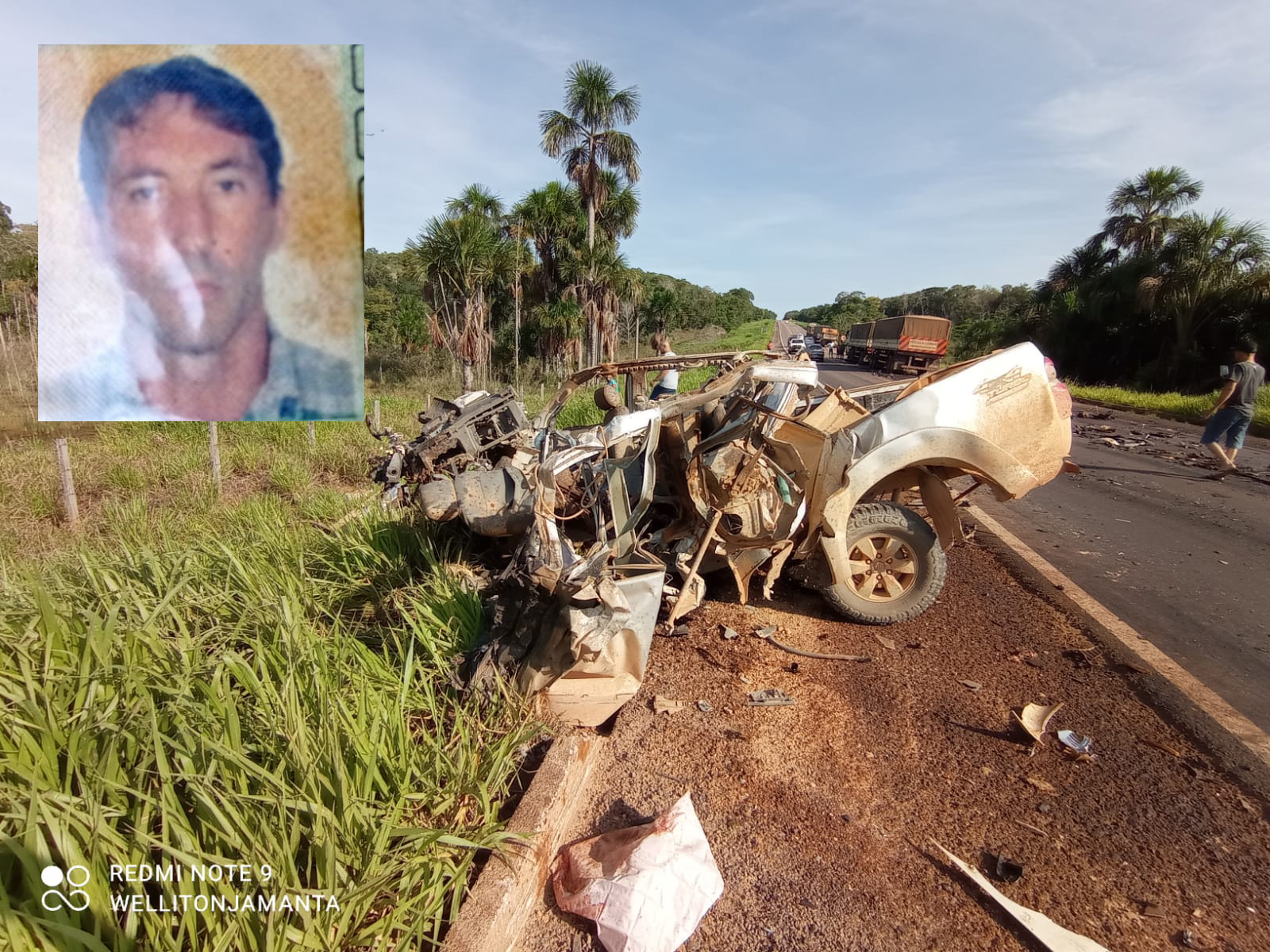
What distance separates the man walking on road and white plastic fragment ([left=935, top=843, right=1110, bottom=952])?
848 cm

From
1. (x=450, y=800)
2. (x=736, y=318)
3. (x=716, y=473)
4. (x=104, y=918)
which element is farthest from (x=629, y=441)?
(x=736, y=318)

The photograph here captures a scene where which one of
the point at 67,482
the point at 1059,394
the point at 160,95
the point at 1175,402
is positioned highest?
the point at 160,95

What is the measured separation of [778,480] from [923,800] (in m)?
1.60

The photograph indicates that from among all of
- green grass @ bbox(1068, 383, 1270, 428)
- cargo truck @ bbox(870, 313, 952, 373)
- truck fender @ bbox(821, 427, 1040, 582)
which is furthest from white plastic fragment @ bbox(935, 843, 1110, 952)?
cargo truck @ bbox(870, 313, 952, 373)

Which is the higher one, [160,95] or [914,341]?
[914,341]

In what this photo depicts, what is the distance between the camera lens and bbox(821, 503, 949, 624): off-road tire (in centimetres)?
368

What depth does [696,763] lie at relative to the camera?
264 cm

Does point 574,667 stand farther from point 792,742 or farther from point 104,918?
point 104,918

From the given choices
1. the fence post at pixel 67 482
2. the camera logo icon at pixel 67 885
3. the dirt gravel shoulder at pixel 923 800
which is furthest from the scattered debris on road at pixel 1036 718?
the fence post at pixel 67 482

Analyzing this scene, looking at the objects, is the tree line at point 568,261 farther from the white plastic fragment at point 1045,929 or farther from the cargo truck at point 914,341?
the white plastic fragment at point 1045,929

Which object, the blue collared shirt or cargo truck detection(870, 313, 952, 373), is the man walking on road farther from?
cargo truck detection(870, 313, 952, 373)

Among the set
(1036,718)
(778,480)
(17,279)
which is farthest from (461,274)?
(1036,718)

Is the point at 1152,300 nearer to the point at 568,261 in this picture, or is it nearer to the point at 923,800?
the point at 568,261

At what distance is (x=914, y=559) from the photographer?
147 inches
